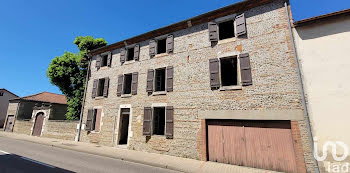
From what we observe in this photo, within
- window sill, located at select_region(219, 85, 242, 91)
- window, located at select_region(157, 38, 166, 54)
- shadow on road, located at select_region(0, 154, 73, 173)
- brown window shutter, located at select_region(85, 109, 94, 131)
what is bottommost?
shadow on road, located at select_region(0, 154, 73, 173)

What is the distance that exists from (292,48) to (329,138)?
4.01 m

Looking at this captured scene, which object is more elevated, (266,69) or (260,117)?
(266,69)

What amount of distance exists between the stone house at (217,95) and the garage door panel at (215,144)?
5 cm

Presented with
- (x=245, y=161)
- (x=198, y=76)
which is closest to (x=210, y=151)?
(x=245, y=161)

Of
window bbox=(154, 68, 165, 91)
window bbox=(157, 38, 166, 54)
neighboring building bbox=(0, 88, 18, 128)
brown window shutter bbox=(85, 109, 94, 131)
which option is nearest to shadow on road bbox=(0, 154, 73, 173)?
brown window shutter bbox=(85, 109, 94, 131)

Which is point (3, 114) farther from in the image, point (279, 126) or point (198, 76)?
point (279, 126)

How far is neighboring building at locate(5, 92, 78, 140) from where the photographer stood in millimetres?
14254

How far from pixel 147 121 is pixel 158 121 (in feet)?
2.50

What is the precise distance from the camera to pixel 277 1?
26.0ft

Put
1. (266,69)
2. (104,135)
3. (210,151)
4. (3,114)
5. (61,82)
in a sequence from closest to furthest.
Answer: (266,69) → (210,151) → (104,135) → (61,82) → (3,114)

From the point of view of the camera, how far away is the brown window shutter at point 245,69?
7664 mm

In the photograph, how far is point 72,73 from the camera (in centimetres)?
1733

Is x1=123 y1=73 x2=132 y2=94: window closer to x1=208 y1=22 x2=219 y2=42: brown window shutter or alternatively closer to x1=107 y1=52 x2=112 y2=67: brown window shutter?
x1=107 y1=52 x2=112 y2=67: brown window shutter

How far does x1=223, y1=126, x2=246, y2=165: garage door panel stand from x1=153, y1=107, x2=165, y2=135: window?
4.32 meters
